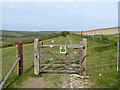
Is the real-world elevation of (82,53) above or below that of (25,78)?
above

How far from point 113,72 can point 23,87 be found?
4.68 metres

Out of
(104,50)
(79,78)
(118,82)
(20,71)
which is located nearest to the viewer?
(118,82)

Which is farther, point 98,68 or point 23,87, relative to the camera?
point 98,68

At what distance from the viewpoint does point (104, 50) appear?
13102 mm

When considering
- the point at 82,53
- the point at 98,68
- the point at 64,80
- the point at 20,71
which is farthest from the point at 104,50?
Result: the point at 20,71

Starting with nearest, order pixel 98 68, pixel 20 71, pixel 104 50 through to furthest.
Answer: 1. pixel 20 71
2. pixel 98 68
3. pixel 104 50

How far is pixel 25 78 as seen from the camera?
640cm

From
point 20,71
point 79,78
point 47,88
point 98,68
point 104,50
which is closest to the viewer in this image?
point 47,88

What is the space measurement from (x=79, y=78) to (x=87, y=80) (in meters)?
0.43

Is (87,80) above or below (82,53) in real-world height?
below

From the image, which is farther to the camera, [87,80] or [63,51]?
[63,51]

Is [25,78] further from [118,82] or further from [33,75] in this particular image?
[118,82]

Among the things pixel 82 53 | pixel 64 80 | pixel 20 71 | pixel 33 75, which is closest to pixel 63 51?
pixel 82 53

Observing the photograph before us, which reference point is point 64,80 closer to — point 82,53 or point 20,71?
point 82,53
